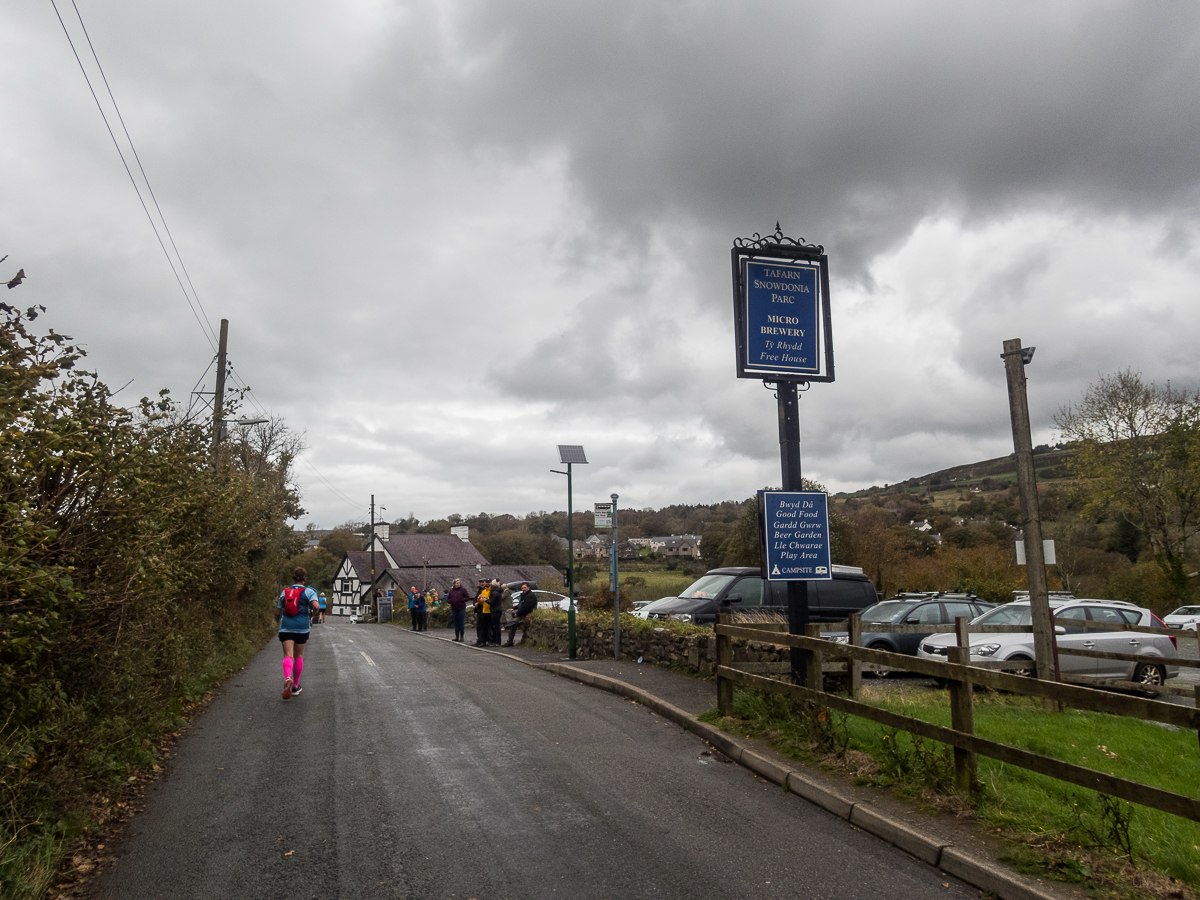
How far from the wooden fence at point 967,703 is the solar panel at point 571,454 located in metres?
7.82

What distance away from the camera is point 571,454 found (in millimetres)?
16562

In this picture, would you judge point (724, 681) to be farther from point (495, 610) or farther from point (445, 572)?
point (445, 572)

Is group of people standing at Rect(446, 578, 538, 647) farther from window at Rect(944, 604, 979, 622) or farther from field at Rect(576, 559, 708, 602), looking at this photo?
field at Rect(576, 559, 708, 602)

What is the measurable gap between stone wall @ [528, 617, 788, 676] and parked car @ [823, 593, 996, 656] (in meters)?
2.77

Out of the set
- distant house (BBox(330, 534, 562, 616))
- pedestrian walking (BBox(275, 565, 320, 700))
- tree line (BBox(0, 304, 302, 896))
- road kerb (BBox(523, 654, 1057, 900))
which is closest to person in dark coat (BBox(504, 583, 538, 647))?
pedestrian walking (BBox(275, 565, 320, 700))

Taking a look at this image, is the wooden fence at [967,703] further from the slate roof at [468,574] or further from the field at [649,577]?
the slate roof at [468,574]

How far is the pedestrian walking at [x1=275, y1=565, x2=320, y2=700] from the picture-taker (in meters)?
10.9

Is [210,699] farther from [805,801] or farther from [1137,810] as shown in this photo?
[1137,810]

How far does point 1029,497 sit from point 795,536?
4.05 meters

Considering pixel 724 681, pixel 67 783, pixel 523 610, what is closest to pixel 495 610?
pixel 523 610

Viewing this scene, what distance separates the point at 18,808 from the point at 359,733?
12.3 feet

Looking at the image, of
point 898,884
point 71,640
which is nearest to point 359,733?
point 71,640

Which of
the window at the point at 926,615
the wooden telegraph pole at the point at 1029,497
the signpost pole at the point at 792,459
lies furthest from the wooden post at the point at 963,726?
the window at the point at 926,615

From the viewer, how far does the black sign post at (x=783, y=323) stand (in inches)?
356
